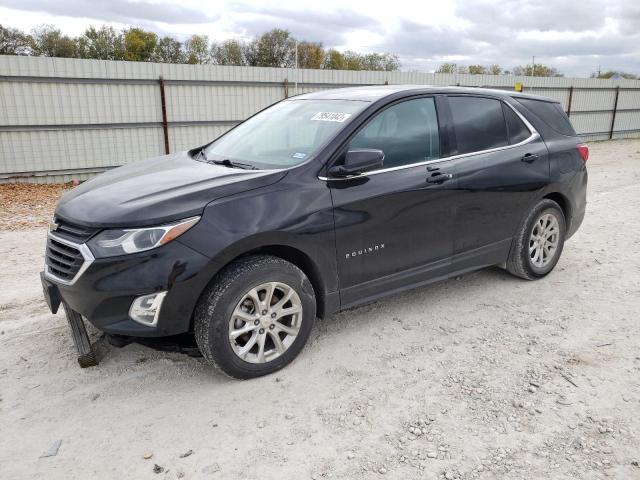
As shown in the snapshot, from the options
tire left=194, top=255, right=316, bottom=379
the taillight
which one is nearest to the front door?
tire left=194, top=255, right=316, bottom=379

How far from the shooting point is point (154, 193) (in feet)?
10.4

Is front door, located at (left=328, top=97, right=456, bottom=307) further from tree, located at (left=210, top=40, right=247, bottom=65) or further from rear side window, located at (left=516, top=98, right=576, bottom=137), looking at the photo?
tree, located at (left=210, top=40, right=247, bottom=65)

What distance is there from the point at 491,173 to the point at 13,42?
52.3 metres

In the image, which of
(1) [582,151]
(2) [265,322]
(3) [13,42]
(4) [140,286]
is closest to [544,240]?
(1) [582,151]

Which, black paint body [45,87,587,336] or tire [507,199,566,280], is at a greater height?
black paint body [45,87,587,336]

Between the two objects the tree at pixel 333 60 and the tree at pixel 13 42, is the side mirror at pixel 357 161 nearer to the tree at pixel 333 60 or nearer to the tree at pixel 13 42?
the tree at pixel 13 42

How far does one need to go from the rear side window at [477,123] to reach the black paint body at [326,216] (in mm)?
77

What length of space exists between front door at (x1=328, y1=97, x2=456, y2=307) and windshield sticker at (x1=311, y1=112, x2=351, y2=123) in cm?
17

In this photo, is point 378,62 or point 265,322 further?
point 378,62

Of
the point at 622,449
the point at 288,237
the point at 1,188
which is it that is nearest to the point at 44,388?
the point at 288,237

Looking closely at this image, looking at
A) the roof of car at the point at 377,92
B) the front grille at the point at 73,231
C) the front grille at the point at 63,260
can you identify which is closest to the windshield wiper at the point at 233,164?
the roof of car at the point at 377,92

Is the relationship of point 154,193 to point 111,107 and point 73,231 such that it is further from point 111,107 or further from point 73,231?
point 111,107

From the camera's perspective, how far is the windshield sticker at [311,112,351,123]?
371cm

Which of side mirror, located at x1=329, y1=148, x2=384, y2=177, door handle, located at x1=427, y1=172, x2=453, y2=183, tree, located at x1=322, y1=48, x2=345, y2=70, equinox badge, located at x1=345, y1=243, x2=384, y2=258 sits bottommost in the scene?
equinox badge, located at x1=345, y1=243, x2=384, y2=258
